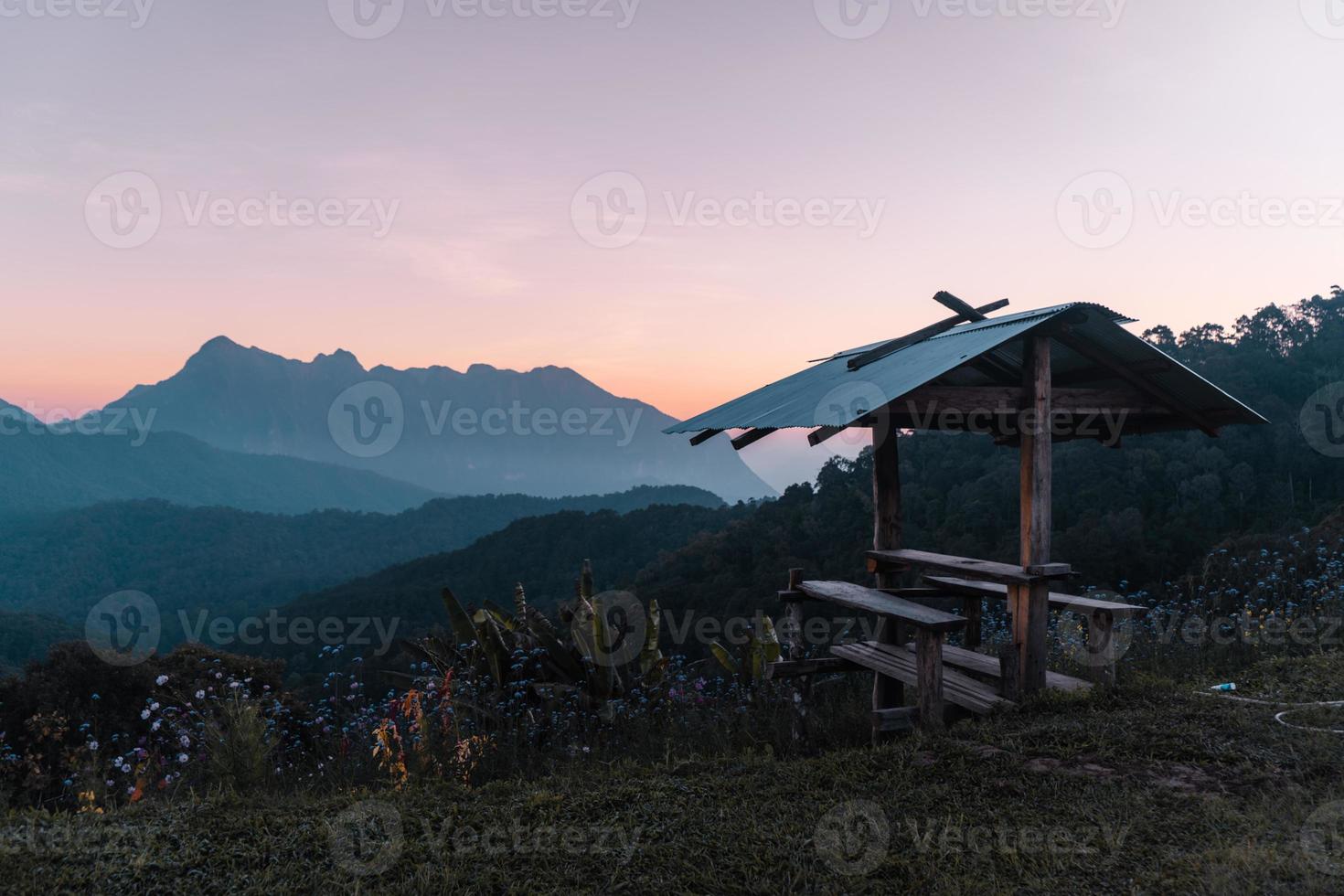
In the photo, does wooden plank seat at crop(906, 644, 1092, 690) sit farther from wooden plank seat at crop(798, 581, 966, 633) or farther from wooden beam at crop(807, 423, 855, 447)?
wooden beam at crop(807, 423, 855, 447)

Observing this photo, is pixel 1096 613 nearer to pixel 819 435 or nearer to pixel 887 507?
pixel 887 507

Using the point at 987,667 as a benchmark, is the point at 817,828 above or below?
below

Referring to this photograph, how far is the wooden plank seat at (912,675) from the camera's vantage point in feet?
18.2

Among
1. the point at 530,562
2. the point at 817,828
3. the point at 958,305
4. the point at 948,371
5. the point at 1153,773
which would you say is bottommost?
the point at 530,562

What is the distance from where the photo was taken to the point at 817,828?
3.80 metres

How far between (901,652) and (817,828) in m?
3.09

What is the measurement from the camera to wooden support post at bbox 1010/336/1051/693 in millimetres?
5719

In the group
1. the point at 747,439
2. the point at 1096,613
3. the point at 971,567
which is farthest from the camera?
the point at 747,439

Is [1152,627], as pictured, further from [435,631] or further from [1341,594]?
[435,631]

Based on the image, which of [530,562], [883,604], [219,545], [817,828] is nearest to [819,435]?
[883,604]

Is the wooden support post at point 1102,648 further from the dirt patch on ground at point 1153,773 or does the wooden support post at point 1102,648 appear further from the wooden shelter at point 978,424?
the dirt patch on ground at point 1153,773

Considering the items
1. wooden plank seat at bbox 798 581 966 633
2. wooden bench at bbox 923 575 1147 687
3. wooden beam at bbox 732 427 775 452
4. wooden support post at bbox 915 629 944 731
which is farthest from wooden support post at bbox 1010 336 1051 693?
wooden beam at bbox 732 427 775 452

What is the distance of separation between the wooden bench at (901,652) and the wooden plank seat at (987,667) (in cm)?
12

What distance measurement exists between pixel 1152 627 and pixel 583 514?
184ft
